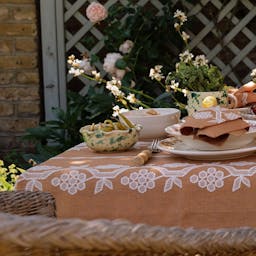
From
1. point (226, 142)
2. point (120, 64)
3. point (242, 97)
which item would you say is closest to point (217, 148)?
point (226, 142)

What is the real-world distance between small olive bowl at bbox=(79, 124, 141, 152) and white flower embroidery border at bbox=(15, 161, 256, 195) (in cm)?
15

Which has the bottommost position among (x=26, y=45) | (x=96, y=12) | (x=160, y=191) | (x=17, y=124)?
(x=17, y=124)

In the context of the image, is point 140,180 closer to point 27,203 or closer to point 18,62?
point 27,203

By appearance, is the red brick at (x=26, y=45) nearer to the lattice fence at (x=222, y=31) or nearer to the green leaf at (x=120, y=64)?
the lattice fence at (x=222, y=31)

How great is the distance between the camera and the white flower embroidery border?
3.36ft

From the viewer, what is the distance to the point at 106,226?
18.1 inches

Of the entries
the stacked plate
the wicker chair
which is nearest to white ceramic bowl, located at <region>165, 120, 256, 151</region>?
the stacked plate

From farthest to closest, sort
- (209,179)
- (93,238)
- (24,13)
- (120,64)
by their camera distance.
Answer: (24,13), (120,64), (209,179), (93,238)

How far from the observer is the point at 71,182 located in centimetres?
107

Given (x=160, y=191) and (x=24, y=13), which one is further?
(x=24, y=13)

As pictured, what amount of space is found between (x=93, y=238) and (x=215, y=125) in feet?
2.28

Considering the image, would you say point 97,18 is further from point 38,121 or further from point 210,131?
point 210,131

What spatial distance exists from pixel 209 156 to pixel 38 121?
7.24 ft

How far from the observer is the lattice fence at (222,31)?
3141mm
